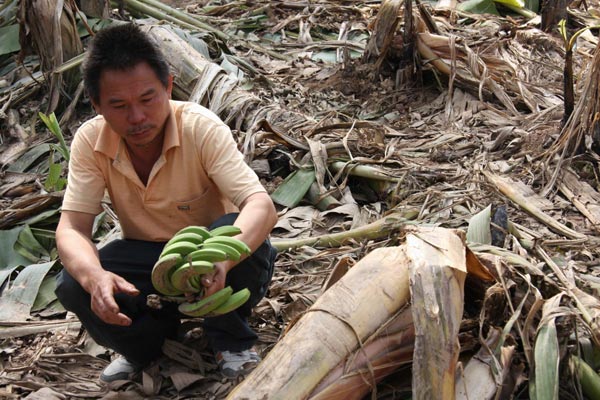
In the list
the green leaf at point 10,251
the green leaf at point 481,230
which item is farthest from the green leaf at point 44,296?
the green leaf at point 481,230

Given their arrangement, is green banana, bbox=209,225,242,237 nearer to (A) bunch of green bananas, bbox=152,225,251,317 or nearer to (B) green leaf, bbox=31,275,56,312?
(A) bunch of green bananas, bbox=152,225,251,317

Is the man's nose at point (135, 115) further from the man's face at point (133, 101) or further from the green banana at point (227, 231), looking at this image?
the green banana at point (227, 231)

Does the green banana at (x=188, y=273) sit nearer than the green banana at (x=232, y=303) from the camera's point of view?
Yes

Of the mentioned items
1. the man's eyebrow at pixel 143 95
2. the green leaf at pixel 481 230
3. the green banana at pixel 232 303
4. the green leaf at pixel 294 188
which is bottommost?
the green leaf at pixel 294 188

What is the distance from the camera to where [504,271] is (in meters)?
2.27

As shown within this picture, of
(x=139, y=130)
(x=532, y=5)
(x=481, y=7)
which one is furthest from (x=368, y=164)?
(x=532, y=5)

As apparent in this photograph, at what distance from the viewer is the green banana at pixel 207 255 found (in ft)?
6.31

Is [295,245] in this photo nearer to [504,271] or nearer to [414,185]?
[414,185]

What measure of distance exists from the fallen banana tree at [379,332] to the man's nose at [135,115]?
73 cm

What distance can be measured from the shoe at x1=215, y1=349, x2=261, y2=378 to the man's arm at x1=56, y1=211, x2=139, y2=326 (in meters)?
0.46

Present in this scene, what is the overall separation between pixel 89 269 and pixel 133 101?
0.49 metres

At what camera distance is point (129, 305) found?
2461 mm

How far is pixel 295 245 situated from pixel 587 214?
1185 millimetres

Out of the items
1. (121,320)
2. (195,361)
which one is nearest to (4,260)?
(195,361)
